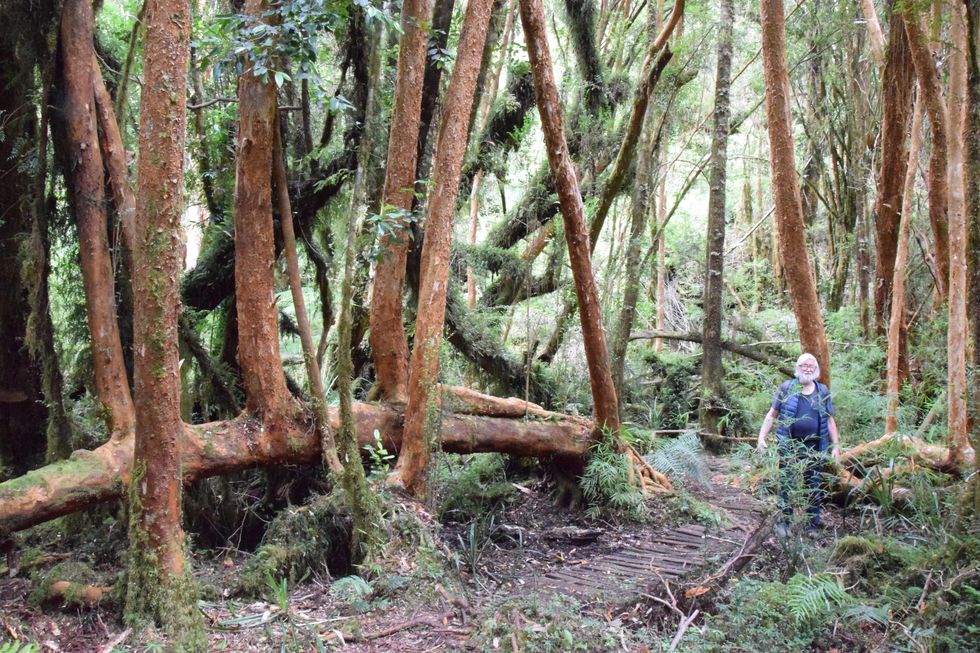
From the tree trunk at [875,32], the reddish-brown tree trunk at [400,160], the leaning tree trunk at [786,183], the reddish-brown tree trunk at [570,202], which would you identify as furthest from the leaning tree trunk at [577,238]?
the tree trunk at [875,32]

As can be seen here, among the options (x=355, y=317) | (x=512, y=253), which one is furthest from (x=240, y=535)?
(x=512, y=253)

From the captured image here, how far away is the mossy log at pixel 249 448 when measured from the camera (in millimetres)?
4961

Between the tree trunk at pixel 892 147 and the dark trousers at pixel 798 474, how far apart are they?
603 centimetres

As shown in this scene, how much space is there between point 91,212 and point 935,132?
356 inches

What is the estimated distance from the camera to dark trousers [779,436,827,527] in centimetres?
611

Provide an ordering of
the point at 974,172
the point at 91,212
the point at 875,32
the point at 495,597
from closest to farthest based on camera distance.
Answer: the point at 974,172 < the point at 495,597 < the point at 91,212 < the point at 875,32

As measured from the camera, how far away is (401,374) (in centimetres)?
727

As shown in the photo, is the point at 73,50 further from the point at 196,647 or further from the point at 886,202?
the point at 886,202

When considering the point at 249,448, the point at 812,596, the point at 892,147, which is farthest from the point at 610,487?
the point at 892,147

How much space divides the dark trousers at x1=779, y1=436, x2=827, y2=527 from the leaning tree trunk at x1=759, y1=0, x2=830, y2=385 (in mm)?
1874

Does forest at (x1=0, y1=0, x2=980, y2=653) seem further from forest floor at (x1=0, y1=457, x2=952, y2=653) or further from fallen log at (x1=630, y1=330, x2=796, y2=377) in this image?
fallen log at (x1=630, y1=330, x2=796, y2=377)

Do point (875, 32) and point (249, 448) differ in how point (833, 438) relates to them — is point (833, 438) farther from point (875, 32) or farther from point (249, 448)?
point (875, 32)

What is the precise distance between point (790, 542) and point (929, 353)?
20.8 feet

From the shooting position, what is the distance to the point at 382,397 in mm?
7320
